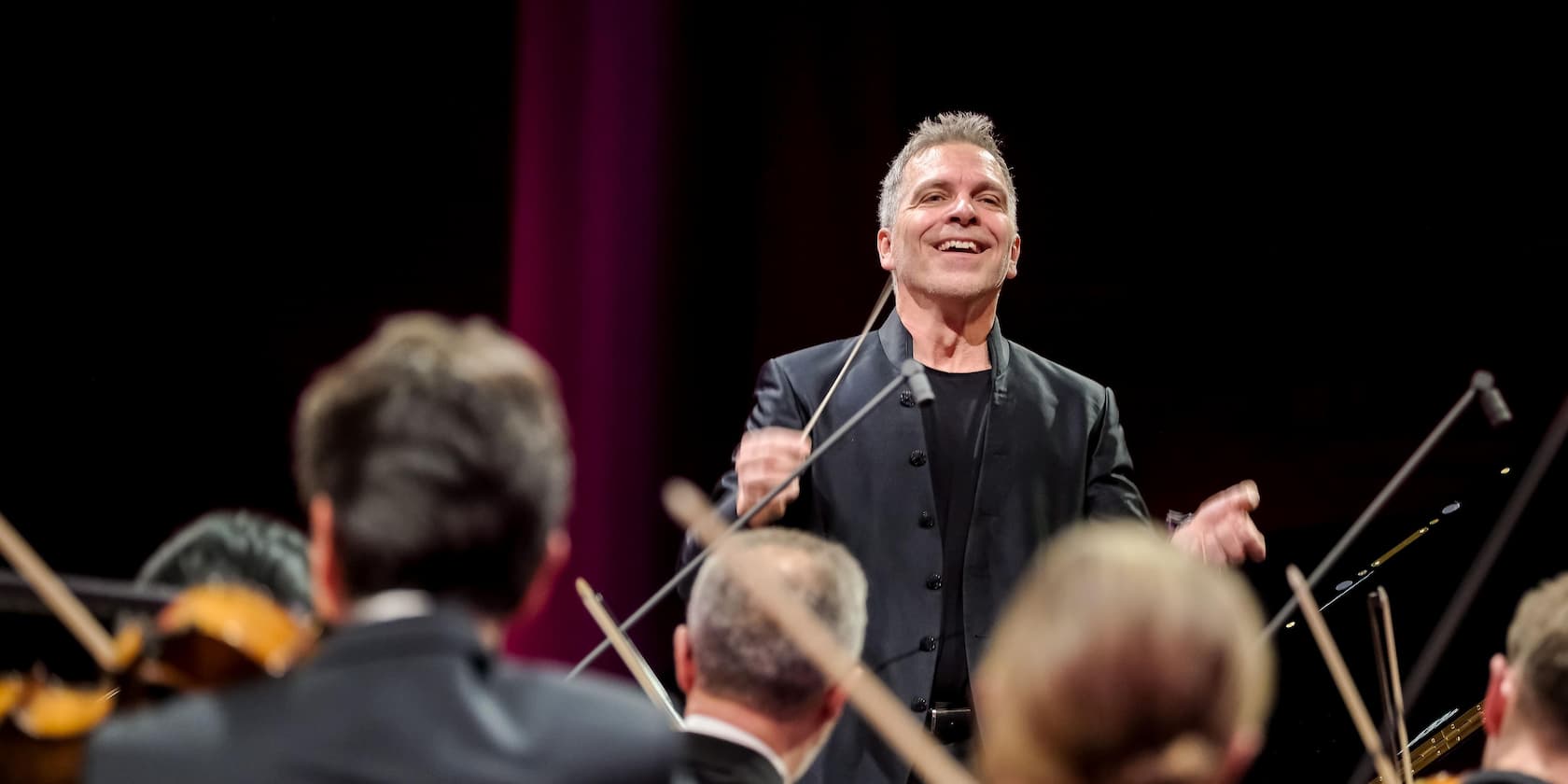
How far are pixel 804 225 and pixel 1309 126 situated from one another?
4.66 ft

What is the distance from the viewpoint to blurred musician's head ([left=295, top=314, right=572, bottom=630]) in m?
1.05

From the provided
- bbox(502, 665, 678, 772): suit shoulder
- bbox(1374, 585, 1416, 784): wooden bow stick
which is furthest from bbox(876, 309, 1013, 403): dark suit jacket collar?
bbox(502, 665, 678, 772): suit shoulder

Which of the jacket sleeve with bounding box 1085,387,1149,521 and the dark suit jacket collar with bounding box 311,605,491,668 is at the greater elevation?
the dark suit jacket collar with bounding box 311,605,491,668

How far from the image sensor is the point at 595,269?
168 inches

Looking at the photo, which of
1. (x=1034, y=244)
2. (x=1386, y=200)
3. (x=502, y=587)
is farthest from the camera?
(x=1034, y=244)

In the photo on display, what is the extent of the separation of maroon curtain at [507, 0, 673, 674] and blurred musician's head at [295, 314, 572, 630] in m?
3.07

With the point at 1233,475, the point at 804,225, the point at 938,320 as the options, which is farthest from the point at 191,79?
the point at 1233,475

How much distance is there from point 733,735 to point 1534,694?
0.81 m

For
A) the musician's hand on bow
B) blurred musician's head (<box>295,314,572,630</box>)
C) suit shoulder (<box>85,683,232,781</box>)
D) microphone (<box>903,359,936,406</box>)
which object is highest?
blurred musician's head (<box>295,314,572,630</box>)

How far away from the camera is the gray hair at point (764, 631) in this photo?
5.20 feet

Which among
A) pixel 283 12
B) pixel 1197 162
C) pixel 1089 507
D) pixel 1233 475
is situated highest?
pixel 283 12

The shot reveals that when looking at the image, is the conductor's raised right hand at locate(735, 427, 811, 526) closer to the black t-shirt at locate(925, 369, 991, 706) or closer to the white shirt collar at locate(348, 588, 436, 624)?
the black t-shirt at locate(925, 369, 991, 706)

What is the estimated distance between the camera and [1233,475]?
4.27m

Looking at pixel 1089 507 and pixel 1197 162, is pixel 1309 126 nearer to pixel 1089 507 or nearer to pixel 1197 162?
pixel 1197 162
